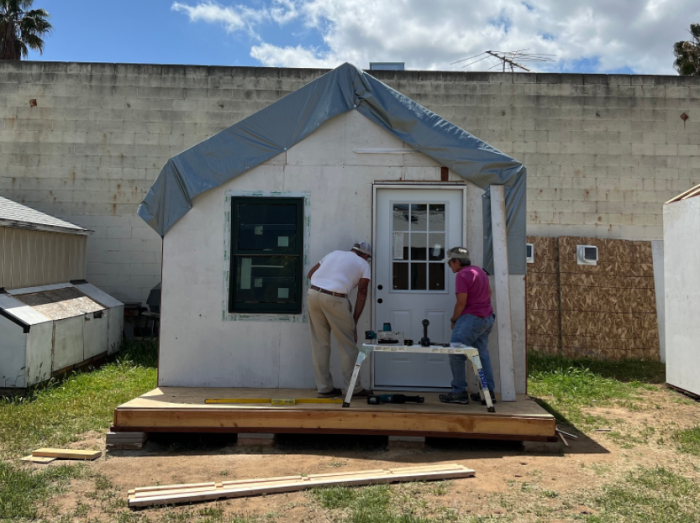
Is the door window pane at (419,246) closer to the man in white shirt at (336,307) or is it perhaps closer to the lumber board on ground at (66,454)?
the man in white shirt at (336,307)

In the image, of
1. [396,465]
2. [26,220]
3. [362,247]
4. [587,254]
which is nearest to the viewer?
[396,465]

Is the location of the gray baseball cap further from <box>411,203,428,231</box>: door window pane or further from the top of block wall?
the top of block wall

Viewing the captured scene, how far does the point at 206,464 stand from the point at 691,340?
649cm

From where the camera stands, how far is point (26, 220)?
8.81 metres

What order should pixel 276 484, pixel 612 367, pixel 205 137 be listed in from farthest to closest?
pixel 205 137 → pixel 612 367 → pixel 276 484

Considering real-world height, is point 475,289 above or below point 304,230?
below

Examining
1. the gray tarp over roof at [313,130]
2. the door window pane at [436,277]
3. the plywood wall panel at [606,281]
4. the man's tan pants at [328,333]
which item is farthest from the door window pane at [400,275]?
the plywood wall panel at [606,281]

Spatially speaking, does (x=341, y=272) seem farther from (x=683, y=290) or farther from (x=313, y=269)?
(x=683, y=290)

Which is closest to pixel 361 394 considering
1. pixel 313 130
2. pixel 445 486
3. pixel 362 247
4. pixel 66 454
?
pixel 362 247

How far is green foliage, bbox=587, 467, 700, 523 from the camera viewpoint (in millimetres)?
4039

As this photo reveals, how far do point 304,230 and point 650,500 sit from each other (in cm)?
420

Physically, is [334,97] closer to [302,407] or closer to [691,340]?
[302,407]

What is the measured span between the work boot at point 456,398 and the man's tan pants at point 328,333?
0.89m

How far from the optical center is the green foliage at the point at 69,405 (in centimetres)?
593
